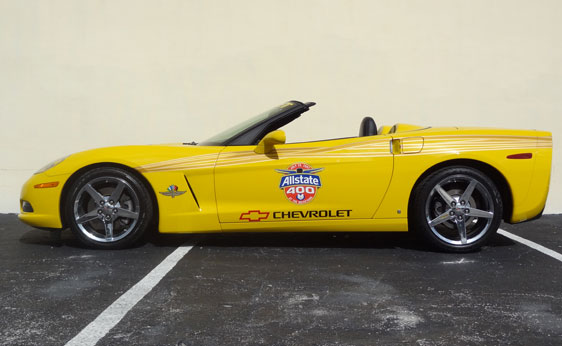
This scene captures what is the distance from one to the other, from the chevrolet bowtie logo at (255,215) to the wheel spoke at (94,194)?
3.78ft

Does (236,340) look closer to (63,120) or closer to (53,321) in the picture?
(53,321)

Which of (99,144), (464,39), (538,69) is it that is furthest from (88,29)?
(538,69)

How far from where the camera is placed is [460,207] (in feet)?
15.0

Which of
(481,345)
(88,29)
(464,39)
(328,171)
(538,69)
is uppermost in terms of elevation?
(88,29)

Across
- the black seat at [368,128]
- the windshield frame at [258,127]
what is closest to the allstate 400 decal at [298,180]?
the windshield frame at [258,127]

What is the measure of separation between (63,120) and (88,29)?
2.41m

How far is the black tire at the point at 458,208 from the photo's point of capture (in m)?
4.57

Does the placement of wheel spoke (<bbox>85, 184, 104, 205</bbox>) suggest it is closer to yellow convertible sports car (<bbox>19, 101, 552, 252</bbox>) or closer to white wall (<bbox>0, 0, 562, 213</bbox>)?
yellow convertible sports car (<bbox>19, 101, 552, 252</bbox>)

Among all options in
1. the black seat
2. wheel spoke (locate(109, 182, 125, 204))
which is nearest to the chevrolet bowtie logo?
wheel spoke (locate(109, 182, 125, 204))

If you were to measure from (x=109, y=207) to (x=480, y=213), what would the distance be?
2957 mm

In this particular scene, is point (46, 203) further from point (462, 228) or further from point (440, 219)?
point (462, 228)

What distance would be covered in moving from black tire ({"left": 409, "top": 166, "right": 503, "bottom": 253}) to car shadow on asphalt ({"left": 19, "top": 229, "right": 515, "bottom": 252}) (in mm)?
228

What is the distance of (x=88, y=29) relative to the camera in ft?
46.8

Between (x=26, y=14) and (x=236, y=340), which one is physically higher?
(x=26, y=14)
